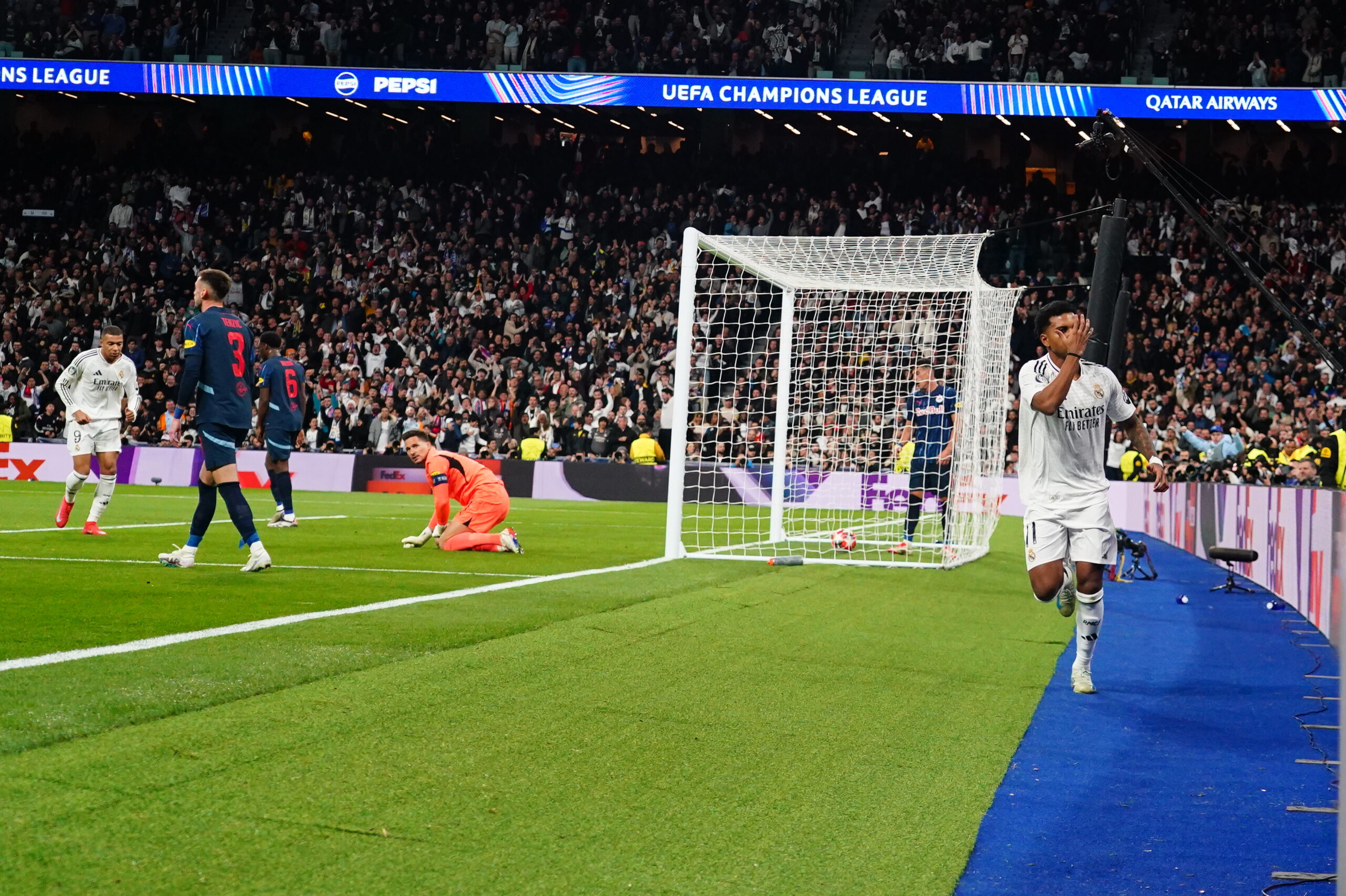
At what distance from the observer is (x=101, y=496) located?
Answer: 12812mm

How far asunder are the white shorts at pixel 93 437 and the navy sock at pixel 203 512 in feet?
12.6

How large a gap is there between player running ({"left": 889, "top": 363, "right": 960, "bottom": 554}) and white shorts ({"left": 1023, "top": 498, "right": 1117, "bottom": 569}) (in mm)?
6870

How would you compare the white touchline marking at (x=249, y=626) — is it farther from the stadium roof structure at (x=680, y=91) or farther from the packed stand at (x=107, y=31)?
the packed stand at (x=107, y=31)

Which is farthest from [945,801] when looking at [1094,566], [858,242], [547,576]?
[858,242]

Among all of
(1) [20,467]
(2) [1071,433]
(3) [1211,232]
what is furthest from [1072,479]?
(1) [20,467]

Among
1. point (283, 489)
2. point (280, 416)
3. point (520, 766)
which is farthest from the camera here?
point (280, 416)

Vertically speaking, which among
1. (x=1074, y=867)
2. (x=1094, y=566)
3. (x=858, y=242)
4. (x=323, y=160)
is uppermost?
(x=323, y=160)

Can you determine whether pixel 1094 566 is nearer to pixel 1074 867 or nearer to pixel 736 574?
pixel 1074 867

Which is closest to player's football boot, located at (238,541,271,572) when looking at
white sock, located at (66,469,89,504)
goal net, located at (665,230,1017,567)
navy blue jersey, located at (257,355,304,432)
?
goal net, located at (665,230,1017,567)

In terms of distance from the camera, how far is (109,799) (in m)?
3.38

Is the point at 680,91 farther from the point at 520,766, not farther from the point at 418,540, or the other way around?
the point at 520,766

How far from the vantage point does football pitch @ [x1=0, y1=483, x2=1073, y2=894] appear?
3.22 m

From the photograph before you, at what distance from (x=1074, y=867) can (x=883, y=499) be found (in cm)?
1583

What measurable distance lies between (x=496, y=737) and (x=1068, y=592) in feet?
12.4
